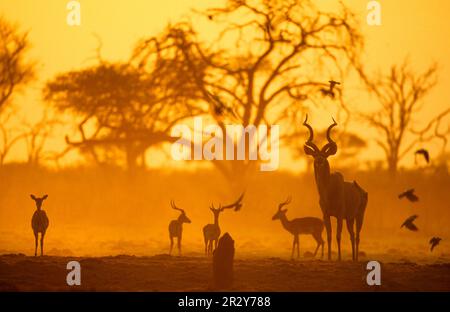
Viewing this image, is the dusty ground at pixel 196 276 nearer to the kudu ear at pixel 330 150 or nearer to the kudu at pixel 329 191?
the kudu at pixel 329 191

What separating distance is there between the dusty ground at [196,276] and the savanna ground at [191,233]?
19 millimetres

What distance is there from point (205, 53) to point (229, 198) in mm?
6292

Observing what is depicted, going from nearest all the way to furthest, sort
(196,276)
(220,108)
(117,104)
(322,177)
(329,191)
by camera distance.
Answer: (196,276)
(322,177)
(329,191)
(220,108)
(117,104)

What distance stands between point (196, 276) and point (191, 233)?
1799 centimetres

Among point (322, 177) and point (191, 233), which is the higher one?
point (322, 177)

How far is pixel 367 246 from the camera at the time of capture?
31.9 metres

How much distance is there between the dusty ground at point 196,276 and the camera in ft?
59.8

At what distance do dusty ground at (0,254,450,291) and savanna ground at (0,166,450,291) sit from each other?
19mm

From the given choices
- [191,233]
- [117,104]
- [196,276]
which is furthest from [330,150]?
[117,104]

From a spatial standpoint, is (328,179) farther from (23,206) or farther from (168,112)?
(23,206)

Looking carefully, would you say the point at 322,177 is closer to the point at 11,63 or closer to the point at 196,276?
the point at 196,276

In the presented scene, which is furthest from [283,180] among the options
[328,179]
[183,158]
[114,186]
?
[328,179]

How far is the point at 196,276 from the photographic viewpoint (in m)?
19.0
